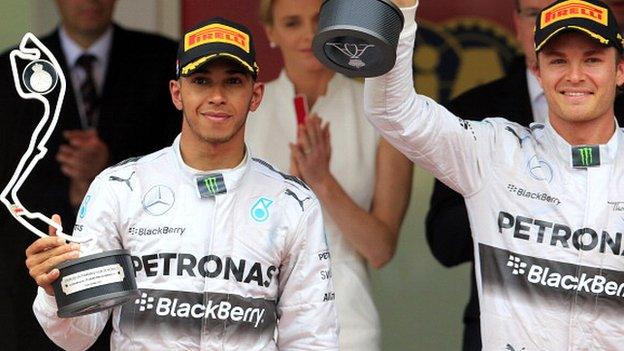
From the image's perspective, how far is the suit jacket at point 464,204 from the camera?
13.1 ft

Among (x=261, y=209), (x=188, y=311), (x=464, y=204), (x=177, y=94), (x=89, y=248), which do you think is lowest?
(x=188, y=311)

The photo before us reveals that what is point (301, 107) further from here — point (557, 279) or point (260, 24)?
point (557, 279)

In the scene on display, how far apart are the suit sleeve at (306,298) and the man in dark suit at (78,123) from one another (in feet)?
4.46

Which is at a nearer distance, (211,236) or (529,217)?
(211,236)

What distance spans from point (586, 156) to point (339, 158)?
1.09 metres

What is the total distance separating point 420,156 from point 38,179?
1.75 m

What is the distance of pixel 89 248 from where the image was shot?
3.17 meters

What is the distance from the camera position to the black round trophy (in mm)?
3023

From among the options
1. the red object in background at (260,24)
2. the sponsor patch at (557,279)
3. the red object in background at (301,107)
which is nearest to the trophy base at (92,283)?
the sponsor patch at (557,279)

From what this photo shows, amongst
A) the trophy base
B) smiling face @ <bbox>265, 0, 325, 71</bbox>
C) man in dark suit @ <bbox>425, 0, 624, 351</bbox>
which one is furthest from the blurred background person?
the trophy base

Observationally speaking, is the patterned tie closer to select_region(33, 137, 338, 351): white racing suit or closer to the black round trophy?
select_region(33, 137, 338, 351): white racing suit

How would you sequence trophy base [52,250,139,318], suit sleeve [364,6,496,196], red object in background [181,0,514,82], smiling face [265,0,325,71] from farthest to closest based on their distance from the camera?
red object in background [181,0,514,82] < smiling face [265,0,325,71] < suit sleeve [364,6,496,196] < trophy base [52,250,139,318]

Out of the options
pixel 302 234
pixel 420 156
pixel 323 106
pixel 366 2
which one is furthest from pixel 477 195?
pixel 323 106

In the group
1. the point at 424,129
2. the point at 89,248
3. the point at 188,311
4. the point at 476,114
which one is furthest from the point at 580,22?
the point at 89,248
